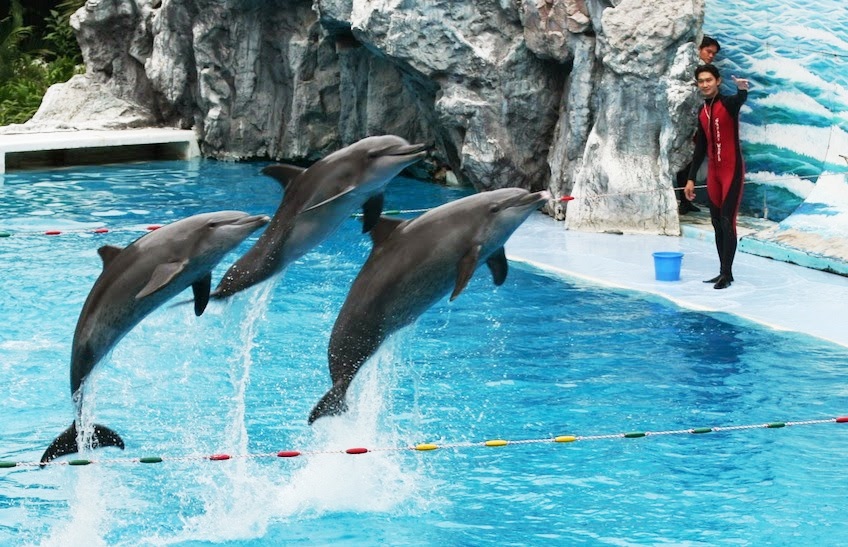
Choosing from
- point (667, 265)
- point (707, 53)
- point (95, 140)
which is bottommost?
point (95, 140)

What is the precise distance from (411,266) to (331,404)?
62cm

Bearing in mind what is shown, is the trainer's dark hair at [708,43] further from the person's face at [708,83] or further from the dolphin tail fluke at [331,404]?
the dolphin tail fluke at [331,404]

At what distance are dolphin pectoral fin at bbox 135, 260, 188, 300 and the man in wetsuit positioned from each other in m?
4.98

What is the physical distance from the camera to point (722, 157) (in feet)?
28.9

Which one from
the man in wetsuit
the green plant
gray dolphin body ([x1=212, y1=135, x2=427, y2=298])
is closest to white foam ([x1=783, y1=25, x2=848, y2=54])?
the man in wetsuit

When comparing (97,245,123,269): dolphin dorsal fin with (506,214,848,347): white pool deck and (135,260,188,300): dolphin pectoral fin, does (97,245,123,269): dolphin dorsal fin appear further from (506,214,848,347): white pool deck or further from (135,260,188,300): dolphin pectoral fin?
(506,214,848,347): white pool deck

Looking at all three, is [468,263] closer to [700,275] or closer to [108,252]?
[108,252]

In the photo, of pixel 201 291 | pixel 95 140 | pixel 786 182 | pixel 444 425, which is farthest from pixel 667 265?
pixel 95 140

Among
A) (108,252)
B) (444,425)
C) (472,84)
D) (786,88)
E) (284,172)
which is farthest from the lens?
(472,84)

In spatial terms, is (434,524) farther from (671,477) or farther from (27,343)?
(27,343)

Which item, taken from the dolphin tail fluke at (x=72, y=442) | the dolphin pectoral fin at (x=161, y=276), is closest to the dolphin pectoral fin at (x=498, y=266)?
the dolphin pectoral fin at (x=161, y=276)

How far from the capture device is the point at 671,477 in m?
5.87

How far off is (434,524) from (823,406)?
2.37 m

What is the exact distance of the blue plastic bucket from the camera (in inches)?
357
